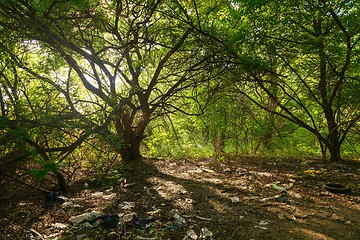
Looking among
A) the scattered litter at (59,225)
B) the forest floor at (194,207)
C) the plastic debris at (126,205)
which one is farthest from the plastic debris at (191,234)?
the scattered litter at (59,225)

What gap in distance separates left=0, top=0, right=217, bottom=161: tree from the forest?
0.03m

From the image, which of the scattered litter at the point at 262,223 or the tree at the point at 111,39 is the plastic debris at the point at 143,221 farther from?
the scattered litter at the point at 262,223

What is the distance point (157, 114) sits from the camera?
19.4 ft

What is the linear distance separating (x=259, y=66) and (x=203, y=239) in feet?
9.45

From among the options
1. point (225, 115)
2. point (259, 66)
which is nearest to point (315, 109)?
point (225, 115)

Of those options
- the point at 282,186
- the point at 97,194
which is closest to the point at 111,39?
the point at 97,194

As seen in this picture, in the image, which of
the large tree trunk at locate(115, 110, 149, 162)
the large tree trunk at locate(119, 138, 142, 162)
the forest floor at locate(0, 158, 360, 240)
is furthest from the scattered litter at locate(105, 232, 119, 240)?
the large tree trunk at locate(119, 138, 142, 162)

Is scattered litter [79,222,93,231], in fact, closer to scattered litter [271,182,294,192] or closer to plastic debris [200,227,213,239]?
plastic debris [200,227,213,239]

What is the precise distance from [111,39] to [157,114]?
6.13ft

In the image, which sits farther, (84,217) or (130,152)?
(130,152)

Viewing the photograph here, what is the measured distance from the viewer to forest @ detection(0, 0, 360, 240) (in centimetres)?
274

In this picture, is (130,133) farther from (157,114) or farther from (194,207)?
(194,207)

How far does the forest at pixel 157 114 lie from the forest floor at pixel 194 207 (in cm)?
2

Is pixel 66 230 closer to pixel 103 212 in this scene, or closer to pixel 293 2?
pixel 103 212
